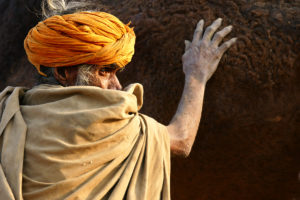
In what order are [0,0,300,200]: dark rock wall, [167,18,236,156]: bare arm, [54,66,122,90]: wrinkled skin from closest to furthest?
1. [54,66,122,90]: wrinkled skin
2. [167,18,236,156]: bare arm
3. [0,0,300,200]: dark rock wall

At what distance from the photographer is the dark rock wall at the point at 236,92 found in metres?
2.64

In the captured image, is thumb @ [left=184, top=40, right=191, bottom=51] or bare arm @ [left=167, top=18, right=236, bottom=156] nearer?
bare arm @ [left=167, top=18, right=236, bottom=156]

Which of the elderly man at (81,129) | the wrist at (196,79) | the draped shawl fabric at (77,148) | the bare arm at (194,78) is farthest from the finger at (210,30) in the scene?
the draped shawl fabric at (77,148)

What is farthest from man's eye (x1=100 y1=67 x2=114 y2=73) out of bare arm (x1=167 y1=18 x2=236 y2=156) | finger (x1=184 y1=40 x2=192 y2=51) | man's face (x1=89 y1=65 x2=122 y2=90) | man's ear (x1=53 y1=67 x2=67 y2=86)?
finger (x1=184 y1=40 x2=192 y2=51)

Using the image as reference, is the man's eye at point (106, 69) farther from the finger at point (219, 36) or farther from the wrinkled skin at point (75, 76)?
the finger at point (219, 36)

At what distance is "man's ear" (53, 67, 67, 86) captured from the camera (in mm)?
2258

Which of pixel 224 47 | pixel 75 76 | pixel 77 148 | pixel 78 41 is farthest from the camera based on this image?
pixel 224 47

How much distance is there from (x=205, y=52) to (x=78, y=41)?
29.1 inches

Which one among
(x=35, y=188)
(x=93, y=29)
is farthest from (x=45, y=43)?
(x=35, y=188)

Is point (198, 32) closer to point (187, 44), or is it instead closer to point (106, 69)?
point (187, 44)

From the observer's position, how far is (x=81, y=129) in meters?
2.02

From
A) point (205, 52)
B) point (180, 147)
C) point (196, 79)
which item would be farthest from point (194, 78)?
point (180, 147)

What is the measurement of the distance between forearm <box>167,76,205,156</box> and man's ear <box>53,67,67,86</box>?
0.52 meters

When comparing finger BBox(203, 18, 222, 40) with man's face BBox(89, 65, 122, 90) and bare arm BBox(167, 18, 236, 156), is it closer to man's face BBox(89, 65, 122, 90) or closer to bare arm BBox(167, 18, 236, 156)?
bare arm BBox(167, 18, 236, 156)
